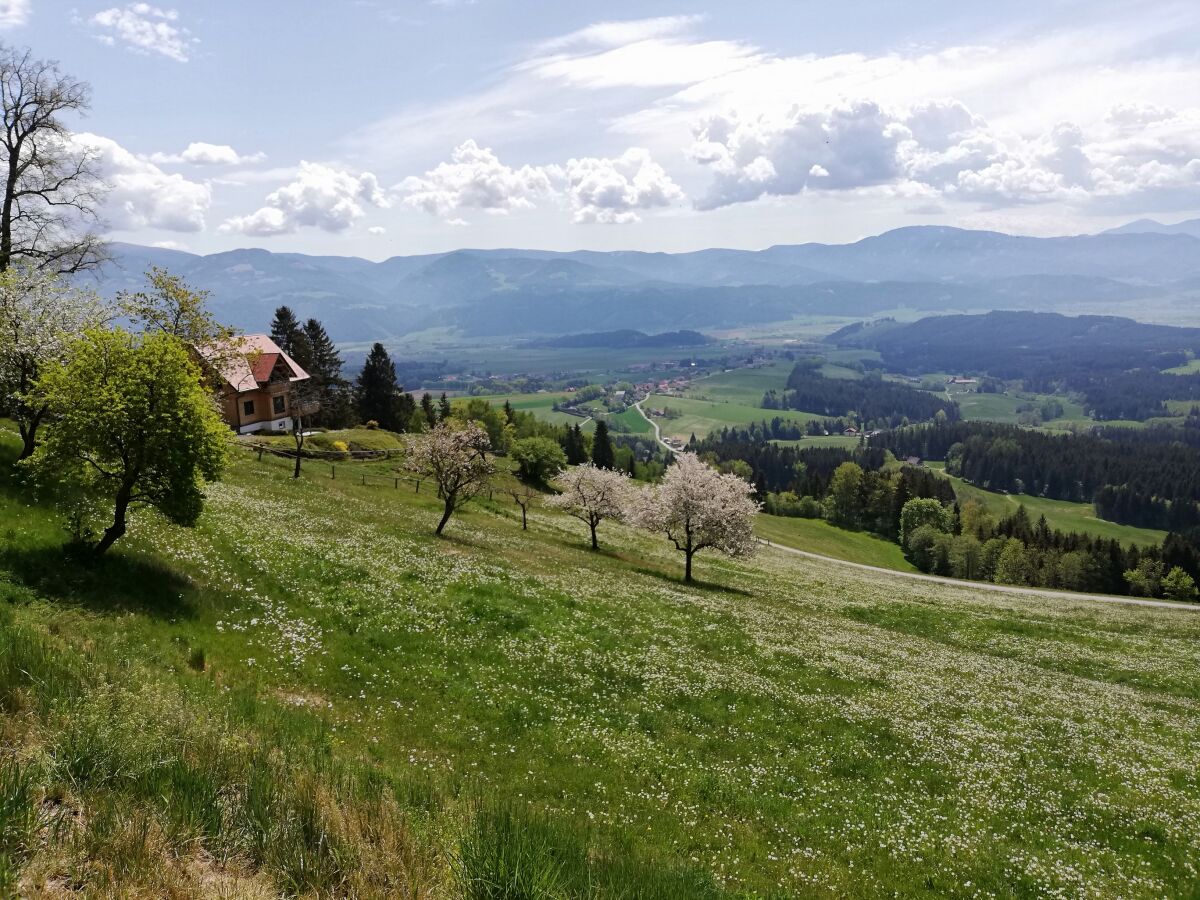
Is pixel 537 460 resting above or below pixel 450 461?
below

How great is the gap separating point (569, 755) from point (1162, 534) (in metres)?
235

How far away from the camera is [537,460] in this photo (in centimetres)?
10700

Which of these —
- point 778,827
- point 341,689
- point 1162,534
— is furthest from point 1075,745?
point 1162,534

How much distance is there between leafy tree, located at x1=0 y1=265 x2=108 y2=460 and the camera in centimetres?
2572

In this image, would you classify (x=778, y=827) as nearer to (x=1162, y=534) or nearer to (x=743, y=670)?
(x=743, y=670)

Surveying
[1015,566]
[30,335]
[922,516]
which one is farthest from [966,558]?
[30,335]

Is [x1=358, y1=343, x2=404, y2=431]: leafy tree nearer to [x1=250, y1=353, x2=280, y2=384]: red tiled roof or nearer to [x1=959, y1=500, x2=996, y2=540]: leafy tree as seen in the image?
[x1=250, y1=353, x2=280, y2=384]: red tiled roof

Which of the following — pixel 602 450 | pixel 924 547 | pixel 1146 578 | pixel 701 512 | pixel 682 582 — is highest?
pixel 701 512

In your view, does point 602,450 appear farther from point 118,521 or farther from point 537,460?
point 118,521

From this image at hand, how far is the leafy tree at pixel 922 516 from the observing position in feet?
465

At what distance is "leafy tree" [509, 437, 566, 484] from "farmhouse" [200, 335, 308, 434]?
1407 inches

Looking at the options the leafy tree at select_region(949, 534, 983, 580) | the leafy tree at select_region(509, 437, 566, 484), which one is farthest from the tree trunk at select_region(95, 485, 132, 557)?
the leafy tree at select_region(949, 534, 983, 580)

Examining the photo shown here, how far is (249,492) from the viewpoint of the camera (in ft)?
141

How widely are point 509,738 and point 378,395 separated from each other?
103039 millimetres
